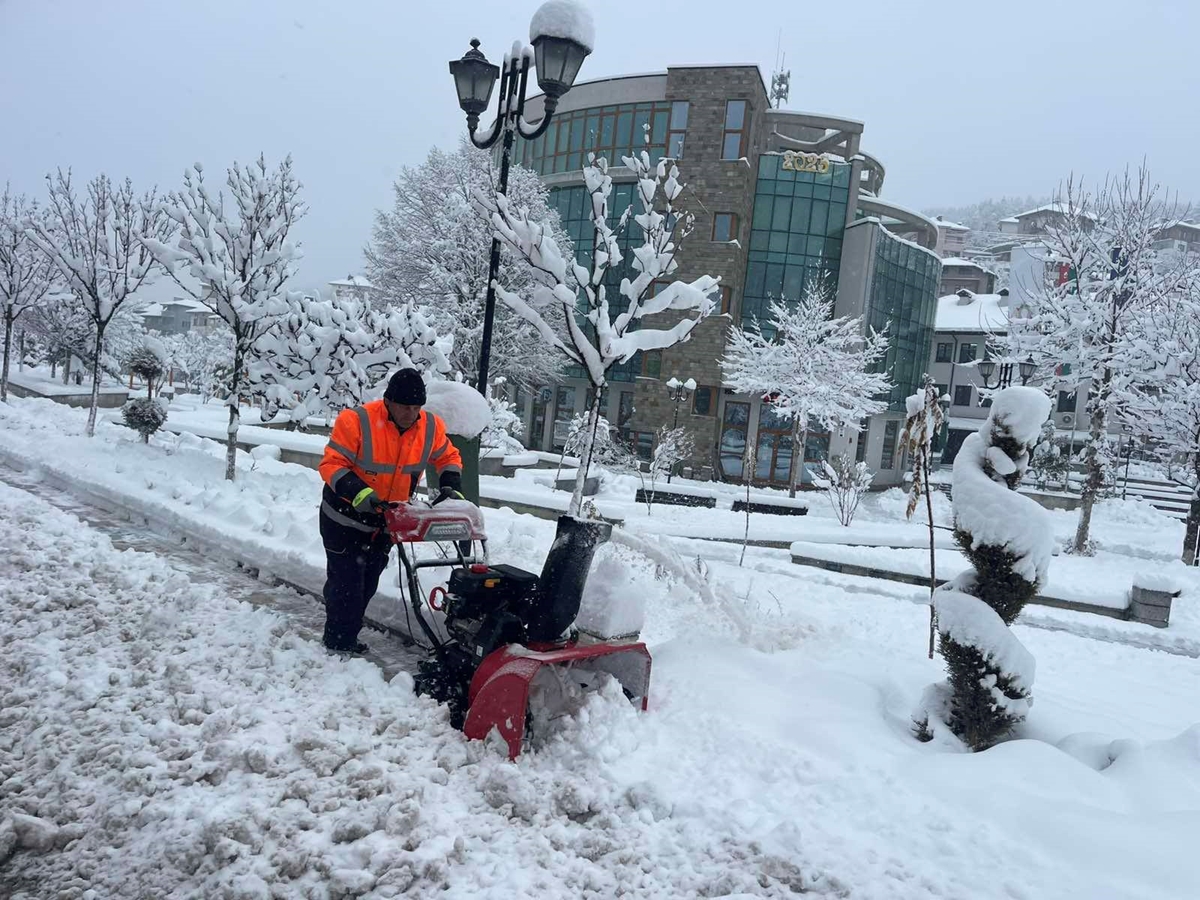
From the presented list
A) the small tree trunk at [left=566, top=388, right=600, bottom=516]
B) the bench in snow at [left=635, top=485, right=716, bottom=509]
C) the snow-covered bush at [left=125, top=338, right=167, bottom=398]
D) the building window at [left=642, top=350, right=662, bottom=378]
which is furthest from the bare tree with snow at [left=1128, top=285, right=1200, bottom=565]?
→ the snow-covered bush at [left=125, top=338, right=167, bottom=398]

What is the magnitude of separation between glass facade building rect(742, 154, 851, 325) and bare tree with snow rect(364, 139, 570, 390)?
9253mm

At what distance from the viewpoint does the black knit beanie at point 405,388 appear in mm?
4414

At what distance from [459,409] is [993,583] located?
4668 millimetres

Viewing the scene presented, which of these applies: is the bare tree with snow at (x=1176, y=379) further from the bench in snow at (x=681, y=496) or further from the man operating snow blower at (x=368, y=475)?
the man operating snow blower at (x=368, y=475)

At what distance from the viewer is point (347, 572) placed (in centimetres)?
466

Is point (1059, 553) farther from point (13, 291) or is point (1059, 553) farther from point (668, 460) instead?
point (13, 291)

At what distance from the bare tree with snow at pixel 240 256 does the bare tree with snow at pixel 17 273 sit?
12.0 metres

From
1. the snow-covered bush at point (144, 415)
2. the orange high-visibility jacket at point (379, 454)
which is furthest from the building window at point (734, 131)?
the orange high-visibility jacket at point (379, 454)

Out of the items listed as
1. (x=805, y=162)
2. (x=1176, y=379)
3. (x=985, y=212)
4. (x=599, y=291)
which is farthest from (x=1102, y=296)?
(x=985, y=212)

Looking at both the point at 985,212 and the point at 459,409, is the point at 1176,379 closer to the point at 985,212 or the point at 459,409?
the point at 459,409

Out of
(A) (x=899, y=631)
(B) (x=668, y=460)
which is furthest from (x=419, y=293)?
(A) (x=899, y=631)

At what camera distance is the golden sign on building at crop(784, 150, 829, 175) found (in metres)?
29.9

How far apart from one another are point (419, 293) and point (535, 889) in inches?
856

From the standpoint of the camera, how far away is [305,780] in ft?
10.6
